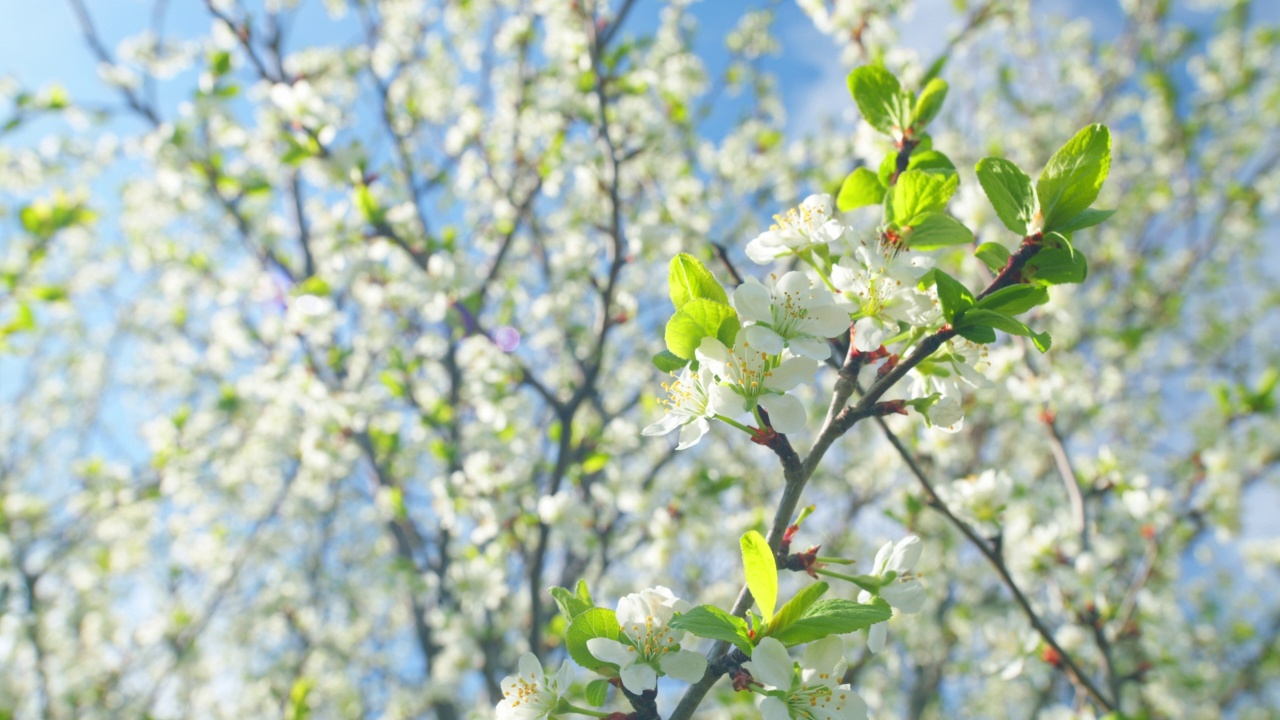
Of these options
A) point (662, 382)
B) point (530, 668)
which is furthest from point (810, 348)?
point (662, 382)

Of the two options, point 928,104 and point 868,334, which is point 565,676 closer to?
point 868,334

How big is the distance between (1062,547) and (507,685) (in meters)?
2.52

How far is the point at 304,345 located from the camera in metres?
4.59

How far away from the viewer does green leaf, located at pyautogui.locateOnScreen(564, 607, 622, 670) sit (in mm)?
1163

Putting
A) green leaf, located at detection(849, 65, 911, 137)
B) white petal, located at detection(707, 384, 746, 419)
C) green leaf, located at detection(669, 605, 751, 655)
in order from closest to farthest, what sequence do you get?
green leaf, located at detection(669, 605, 751, 655), white petal, located at detection(707, 384, 746, 419), green leaf, located at detection(849, 65, 911, 137)

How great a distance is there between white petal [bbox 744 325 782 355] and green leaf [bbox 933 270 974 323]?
253 mm

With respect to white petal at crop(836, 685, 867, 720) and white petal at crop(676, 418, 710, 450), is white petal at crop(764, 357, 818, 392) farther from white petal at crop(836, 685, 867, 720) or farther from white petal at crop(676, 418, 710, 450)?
white petal at crop(836, 685, 867, 720)

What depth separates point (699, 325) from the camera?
3.79ft

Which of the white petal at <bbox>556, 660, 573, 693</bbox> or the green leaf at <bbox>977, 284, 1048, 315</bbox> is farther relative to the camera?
the white petal at <bbox>556, 660, 573, 693</bbox>

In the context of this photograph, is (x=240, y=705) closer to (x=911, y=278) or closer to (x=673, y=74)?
(x=673, y=74)

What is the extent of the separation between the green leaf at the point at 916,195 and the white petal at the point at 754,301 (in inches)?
11.2

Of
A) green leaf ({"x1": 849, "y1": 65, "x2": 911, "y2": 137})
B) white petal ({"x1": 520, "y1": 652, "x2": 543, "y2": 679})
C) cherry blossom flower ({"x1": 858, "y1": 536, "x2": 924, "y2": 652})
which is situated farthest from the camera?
green leaf ({"x1": 849, "y1": 65, "x2": 911, "y2": 137})

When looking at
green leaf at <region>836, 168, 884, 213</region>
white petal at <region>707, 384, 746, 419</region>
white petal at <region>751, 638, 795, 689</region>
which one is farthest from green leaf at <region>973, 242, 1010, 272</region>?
white petal at <region>751, 638, 795, 689</region>

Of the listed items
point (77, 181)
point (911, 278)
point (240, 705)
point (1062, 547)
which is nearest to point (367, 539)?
point (240, 705)
